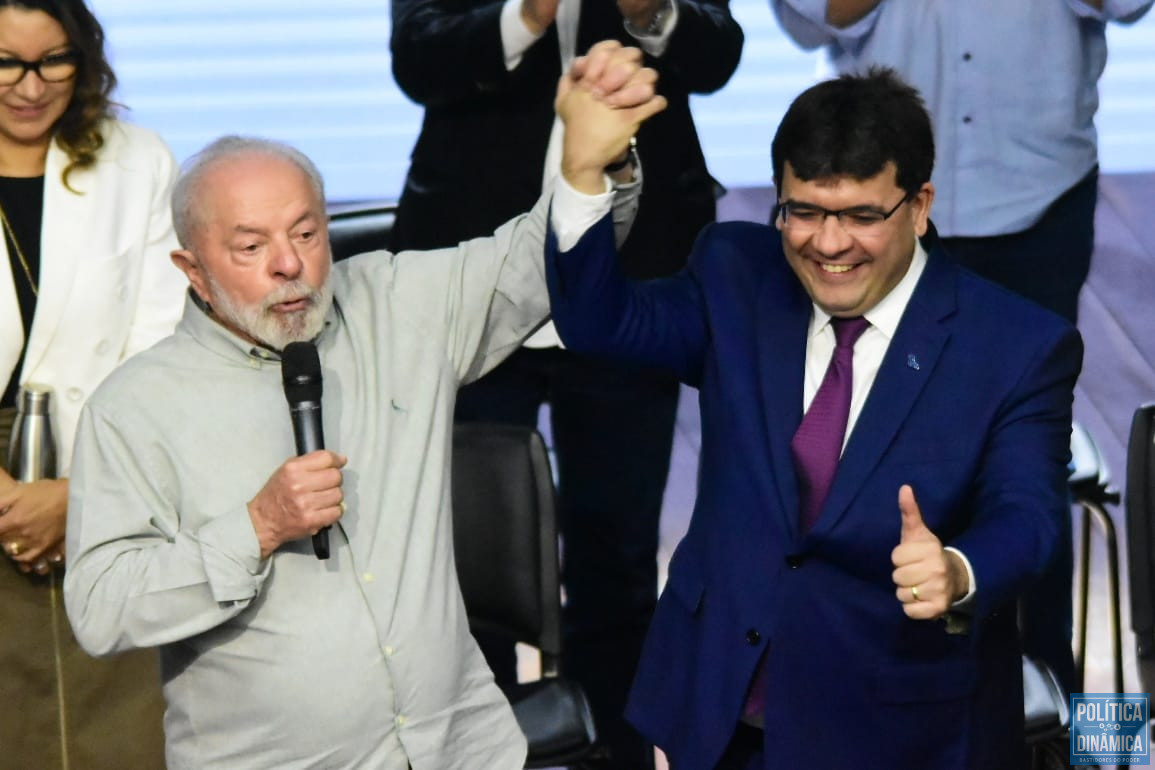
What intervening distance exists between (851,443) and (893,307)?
225 mm

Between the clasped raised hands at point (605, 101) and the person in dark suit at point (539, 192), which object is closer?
the clasped raised hands at point (605, 101)

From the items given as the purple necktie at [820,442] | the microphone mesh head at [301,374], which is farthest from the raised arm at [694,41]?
the microphone mesh head at [301,374]


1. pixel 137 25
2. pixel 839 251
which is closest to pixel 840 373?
pixel 839 251

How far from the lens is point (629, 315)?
2.45m

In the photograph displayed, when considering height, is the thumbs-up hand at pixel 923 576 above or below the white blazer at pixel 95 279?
below

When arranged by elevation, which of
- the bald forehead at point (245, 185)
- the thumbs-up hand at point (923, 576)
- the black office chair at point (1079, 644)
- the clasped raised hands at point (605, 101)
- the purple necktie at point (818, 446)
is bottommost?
the black office chair at point (1079, 644)

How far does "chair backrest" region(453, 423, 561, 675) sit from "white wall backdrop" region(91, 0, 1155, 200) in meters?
1.27

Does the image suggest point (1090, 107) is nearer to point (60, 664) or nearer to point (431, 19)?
point (431, 19)

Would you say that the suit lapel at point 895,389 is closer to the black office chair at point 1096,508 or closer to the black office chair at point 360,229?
the black office chair at point 1096,508

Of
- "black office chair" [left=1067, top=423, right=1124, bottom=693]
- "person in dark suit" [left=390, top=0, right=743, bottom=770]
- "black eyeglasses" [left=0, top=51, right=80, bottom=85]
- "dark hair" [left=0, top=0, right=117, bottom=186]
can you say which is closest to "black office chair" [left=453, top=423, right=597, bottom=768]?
"person in dark suit" [left=390, top=0, right=743, bottom=770]

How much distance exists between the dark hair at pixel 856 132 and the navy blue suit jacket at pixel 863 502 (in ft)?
0.61

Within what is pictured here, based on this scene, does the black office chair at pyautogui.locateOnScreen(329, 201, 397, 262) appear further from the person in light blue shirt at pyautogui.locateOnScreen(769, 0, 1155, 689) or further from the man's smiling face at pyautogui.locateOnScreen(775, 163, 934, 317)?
the man's smiling face at pyautogui.locateOnScreen(775, 163, 934, 317)

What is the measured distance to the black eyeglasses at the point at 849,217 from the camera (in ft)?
7.87

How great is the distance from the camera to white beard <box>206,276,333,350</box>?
2.38 metres
